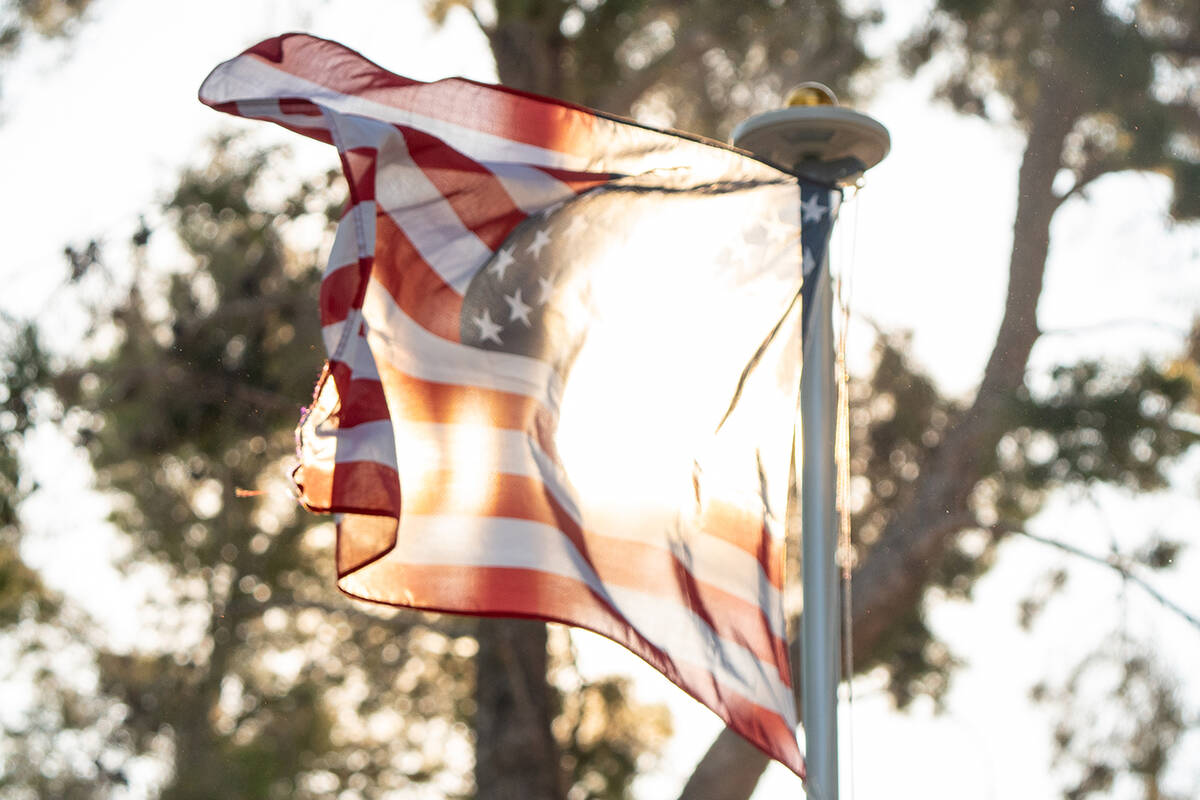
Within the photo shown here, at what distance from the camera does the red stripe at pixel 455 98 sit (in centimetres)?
452

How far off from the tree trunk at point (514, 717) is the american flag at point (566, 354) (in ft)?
15.6

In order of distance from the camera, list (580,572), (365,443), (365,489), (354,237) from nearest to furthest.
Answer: (365,489), (365,443), (580,572), (354,237)

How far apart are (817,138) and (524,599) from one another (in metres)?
1.71

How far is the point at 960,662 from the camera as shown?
34.6 ft

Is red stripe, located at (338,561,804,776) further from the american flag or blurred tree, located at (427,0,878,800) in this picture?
blurred tree, located at (427,0,878,800)

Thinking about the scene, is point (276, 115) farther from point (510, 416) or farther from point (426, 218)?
point (510, 416)

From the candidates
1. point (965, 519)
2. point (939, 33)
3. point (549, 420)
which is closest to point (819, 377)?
point (549, 420)

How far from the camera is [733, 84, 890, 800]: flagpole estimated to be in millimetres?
3992

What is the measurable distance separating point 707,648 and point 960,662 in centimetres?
698

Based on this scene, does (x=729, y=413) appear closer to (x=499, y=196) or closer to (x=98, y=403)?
(x=499, y=196)

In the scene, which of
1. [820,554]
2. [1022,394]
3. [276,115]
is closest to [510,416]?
[820,554]

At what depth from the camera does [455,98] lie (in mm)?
4586

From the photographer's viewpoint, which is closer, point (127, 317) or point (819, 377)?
point (819, 377)

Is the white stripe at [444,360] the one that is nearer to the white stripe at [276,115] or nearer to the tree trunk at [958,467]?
the white stripe at [276,115]
